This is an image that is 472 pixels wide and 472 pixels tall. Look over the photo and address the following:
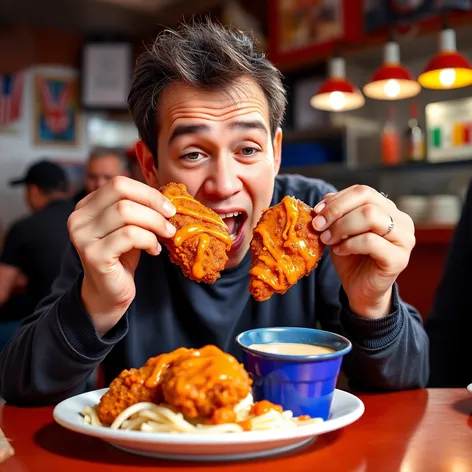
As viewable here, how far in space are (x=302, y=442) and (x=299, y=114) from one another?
18.8 feet

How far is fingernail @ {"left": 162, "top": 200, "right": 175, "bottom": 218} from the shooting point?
1407 mm

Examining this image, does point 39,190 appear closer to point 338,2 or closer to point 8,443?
point 338,2

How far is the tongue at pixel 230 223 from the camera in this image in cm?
177

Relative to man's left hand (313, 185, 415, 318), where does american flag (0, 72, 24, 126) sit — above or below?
above

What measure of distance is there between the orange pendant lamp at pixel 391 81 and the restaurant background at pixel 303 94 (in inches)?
11.9

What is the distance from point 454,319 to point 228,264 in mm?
888

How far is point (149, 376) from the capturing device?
3.75 ft

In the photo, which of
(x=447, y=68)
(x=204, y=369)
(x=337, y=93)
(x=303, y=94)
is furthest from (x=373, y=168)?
(x=204, y=369)

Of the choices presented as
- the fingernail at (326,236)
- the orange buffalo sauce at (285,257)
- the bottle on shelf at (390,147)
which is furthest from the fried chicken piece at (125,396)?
the bottle on shelf at (390,147)

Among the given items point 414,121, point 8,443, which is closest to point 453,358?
point 8,443

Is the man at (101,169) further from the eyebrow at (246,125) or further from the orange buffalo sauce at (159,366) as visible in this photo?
the orange buffalo sauce at (159,366)

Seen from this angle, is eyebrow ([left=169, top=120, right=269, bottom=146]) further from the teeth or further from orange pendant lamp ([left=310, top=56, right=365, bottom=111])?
orange pendant lamp ([left=310, top=56, right=365, bottom=111])

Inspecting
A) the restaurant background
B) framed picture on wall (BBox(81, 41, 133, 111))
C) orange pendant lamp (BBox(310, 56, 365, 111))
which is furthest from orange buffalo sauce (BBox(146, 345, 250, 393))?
framed picture on wall (BBox(81, 41, 133, 111))

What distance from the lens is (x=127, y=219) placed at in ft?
4.42
